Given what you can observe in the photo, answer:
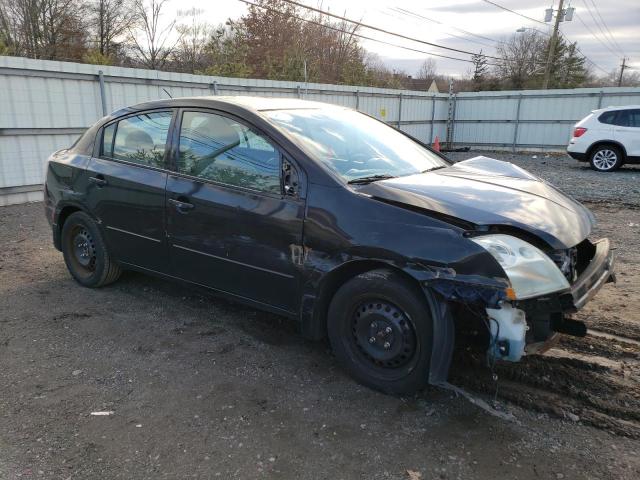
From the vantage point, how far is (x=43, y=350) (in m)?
3.64

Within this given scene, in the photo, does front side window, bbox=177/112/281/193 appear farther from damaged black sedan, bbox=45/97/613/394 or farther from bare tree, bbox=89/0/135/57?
bare tree, bbox=89/0/135/57

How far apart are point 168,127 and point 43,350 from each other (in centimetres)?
191

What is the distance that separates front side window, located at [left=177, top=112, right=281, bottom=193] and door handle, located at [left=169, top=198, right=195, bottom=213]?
8.8 inches

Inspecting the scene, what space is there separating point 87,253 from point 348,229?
298 centimetres

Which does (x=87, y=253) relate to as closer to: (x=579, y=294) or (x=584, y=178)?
(x=579, y=294)

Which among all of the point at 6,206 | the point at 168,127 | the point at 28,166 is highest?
the point at 168,127

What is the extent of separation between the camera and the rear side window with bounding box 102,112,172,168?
13.1ft

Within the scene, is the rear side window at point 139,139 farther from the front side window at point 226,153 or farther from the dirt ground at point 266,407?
the dirt ground at point 266,407

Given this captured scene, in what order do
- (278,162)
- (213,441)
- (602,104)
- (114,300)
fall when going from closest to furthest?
(213,441) → (278,162) → (114,300) → (602,104)

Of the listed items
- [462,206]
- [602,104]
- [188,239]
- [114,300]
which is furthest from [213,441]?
[602,104]

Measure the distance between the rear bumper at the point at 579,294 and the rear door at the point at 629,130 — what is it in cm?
1167

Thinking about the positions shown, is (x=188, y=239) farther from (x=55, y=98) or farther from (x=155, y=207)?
(x=55, y=98)

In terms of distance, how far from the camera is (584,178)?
40.0 ft

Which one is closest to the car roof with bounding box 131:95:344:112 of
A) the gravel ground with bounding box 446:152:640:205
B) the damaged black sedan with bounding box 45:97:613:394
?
the damaged black sedan with bounding box 45:97:613:394
